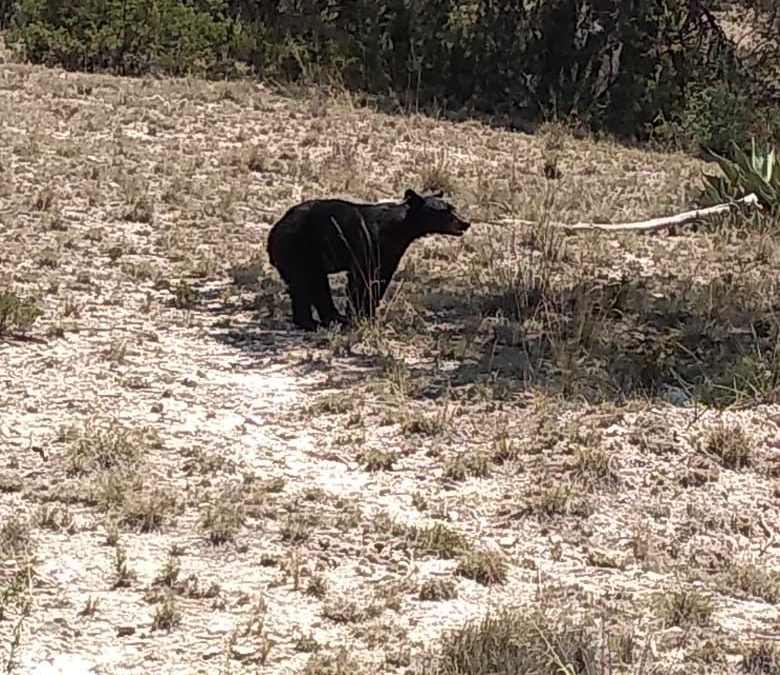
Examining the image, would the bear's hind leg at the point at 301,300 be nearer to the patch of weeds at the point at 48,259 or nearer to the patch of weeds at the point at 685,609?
the patch of weeds at the point at 48,259

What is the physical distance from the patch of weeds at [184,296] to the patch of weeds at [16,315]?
3.27ft

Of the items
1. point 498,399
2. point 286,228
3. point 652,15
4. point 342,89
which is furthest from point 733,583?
point 652,15

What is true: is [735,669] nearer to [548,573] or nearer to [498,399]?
[548,573]

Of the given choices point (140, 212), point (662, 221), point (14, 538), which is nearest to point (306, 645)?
point (14, 538)

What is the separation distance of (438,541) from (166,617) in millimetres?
1359

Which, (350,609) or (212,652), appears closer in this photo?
(212,652)

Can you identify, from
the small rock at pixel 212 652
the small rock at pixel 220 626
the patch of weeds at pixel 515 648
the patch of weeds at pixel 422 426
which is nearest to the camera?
the patch of weeds at pixel 515 648

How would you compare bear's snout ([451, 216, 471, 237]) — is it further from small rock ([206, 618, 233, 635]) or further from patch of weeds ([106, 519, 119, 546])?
small rock ([206, 618, 233, 635])

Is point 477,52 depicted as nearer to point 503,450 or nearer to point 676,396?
point 676,396

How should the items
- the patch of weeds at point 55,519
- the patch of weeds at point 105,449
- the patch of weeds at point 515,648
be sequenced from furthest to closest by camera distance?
1. the patch of weeds at point 105,449
2. the patch of weeds at point 55,519
3. the patch of weeds at point 515,648

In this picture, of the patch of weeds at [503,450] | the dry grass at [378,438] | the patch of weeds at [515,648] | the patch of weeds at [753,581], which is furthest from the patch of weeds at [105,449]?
the patch of weeds at [753,581]

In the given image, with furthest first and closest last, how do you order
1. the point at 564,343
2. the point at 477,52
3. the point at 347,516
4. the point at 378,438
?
1. the point at 477,52
2. the point at 564,343
3. the point at 378,438
4. the point at 347,516

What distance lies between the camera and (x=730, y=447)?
7441mm

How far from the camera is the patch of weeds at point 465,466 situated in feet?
23.6
